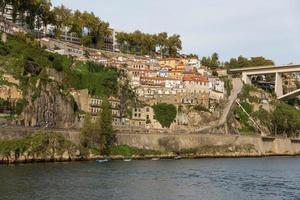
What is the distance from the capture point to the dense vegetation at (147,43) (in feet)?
420

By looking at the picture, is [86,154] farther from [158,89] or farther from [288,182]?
[158,89]

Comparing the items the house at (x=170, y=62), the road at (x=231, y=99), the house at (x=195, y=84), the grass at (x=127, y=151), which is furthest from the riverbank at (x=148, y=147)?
the house at (x=170, y=62)

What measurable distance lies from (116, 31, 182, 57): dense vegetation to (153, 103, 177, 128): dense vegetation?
32140 mm

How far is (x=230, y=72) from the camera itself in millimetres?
136000

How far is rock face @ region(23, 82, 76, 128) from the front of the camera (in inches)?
2933

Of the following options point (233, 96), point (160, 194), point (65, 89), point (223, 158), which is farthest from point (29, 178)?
point (233, 96)

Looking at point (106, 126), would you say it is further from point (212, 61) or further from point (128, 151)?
point (212, 61)

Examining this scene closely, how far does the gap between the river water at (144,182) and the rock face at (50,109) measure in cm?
1097

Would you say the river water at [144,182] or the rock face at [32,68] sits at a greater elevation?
the rock face at [32,68]

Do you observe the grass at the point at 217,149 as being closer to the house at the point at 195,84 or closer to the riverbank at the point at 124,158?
the riverbank at the point at 124,158

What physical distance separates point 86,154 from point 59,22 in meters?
46.5

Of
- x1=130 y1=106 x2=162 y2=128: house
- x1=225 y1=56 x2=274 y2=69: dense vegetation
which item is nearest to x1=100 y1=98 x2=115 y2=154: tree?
x1=130 y1=106 x2=162 y2=128: house

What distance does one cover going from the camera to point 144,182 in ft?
168

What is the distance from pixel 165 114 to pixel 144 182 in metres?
46.3
